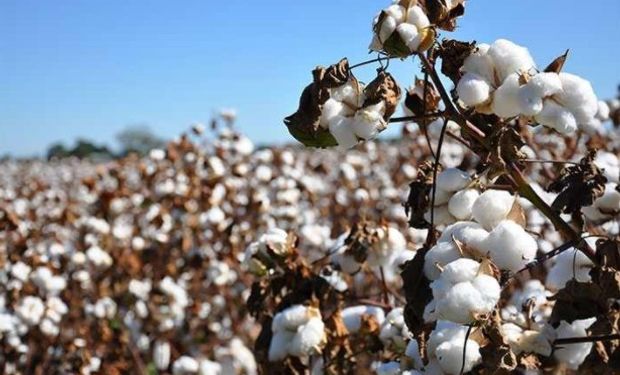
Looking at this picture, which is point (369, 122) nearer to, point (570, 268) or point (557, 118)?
point (557, 118)

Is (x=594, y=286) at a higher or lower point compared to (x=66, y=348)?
lower

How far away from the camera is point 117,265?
14.9 ft

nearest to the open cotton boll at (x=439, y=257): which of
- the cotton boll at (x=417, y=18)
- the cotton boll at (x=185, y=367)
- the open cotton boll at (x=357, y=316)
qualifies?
the cotton boll at (x=417, y=18)

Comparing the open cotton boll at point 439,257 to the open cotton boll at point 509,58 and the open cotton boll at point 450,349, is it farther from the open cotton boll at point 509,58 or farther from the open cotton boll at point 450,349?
the open cotton boll at point 509,58

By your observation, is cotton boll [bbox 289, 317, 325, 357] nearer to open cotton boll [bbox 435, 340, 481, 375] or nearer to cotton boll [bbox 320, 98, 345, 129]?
open cotton boll [bbox 435, 340, 481, 375]

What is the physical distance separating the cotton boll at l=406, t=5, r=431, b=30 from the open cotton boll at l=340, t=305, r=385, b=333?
35.5 inches

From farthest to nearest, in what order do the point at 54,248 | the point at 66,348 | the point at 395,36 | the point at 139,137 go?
the point at 139,137
the point at 54,248
the point at 66,348
the point at 395,36

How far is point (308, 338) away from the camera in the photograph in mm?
1683

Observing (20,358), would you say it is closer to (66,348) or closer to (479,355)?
(66,348)

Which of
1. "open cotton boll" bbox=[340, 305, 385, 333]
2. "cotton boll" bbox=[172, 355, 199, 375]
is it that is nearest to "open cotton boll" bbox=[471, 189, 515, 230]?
"open cotton boll" bbox=[340, 305, 385, 333]

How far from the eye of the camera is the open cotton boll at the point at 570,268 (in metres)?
1.40

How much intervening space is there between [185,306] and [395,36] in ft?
11.5

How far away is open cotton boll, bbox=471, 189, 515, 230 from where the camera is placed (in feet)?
3.84

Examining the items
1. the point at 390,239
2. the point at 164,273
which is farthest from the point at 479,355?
the point at 164,273
